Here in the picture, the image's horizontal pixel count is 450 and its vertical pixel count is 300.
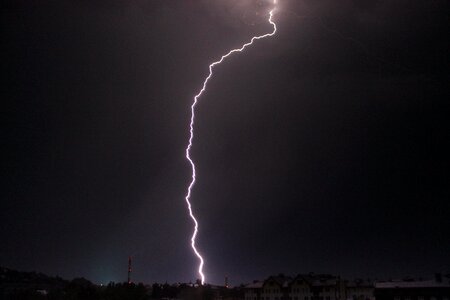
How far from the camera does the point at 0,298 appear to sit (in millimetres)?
71062

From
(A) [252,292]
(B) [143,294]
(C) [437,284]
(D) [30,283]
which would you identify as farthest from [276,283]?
(D) [30,283]

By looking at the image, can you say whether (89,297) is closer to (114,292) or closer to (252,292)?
(114,292)

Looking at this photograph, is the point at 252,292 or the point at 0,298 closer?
the point at 252,292

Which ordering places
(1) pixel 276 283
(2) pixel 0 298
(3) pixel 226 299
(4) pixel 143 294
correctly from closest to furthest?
(4) pixel 143 294
(1) pixel 276 283
(2) pixel 0 298
(3) pixel 226 299

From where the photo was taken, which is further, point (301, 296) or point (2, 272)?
point (2, 272)

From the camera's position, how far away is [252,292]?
204 feet

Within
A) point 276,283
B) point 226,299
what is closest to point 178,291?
point 226,299

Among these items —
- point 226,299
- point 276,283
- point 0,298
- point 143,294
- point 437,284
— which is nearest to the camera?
point 437,284

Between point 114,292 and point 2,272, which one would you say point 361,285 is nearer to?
point 114,292

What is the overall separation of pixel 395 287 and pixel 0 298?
54743 millimetres

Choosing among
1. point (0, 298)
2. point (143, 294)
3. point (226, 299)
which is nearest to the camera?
point (143, 294)

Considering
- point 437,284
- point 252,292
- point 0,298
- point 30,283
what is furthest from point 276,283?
point 30,283

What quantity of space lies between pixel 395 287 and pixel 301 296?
15.2m

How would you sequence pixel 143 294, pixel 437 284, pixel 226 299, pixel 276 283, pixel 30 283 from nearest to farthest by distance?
pixel 437 284 < pixel 143 294 < pixel 276 283 < pixel 226 299 < pixel 30 283
